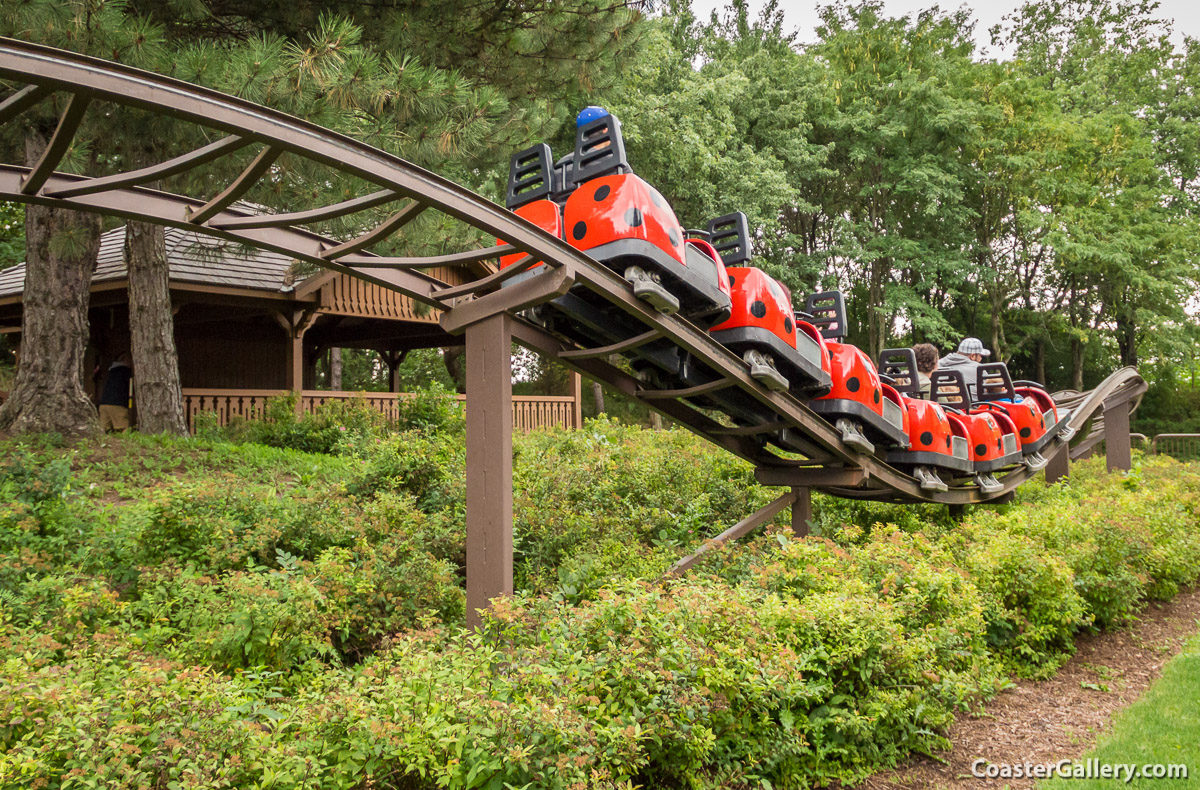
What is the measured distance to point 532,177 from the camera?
504cm

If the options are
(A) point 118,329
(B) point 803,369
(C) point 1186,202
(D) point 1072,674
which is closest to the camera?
(D) point 1072,674

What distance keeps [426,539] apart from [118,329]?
11.6 meters

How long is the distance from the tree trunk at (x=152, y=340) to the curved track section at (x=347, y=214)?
6.45m

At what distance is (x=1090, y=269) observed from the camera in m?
23.2

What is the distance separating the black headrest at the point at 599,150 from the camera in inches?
179

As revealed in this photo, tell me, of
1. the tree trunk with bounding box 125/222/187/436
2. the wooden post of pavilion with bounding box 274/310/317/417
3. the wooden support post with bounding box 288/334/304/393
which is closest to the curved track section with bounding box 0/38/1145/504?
the tree trunk with bounding box 125/222/187/436

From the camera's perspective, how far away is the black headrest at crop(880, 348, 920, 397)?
23.9 feet

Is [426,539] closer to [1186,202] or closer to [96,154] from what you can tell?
[96,154]

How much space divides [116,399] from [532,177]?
9368 millimetres

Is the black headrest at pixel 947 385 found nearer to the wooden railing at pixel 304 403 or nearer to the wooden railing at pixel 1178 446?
the wooden railing at pixel 304 403

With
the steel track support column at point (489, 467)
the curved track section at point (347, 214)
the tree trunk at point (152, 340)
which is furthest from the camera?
the tree trunk at point (152, 340)

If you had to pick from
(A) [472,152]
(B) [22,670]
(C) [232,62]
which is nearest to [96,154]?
(C) [232,62]

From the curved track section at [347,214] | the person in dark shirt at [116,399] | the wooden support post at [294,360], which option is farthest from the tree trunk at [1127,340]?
the person in dark shirt at [116,399]

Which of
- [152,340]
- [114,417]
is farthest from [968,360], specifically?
[114,417]
